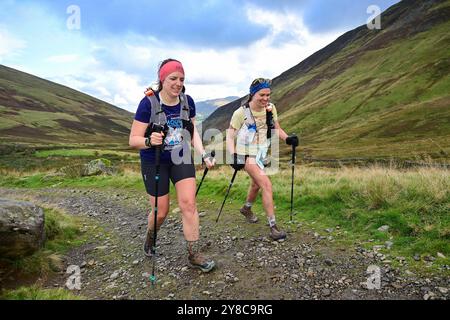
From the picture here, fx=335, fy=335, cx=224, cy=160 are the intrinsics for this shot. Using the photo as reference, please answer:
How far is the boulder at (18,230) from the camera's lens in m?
6.41

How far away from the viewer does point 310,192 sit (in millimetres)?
10312

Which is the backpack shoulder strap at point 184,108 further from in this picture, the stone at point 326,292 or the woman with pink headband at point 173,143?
the stone at point 326,292

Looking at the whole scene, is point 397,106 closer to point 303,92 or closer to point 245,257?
point 303,92

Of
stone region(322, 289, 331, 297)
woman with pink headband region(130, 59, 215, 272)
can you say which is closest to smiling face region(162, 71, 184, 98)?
woman with pink headband region(130, 59, 215, 272)

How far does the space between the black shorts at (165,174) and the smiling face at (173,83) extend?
4.59 feet

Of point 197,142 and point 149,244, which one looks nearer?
point 197,142

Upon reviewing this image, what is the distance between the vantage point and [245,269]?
624 cm

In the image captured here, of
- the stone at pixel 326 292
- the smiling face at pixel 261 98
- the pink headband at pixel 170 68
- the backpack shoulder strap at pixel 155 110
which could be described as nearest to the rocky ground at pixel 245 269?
the stone at pixel 326 292

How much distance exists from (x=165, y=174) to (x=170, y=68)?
2.03 meters

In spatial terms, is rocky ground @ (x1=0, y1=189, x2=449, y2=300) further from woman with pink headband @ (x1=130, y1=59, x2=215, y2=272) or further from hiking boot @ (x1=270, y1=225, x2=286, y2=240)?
woman with pink headband @ (x1=130, y1=59, x2=215, y2=272)

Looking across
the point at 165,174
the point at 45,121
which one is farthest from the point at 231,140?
the point at 45,121

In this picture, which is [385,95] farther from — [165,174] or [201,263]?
[201,263]

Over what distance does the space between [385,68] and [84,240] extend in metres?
144

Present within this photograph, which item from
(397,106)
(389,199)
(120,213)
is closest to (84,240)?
(120,213)
